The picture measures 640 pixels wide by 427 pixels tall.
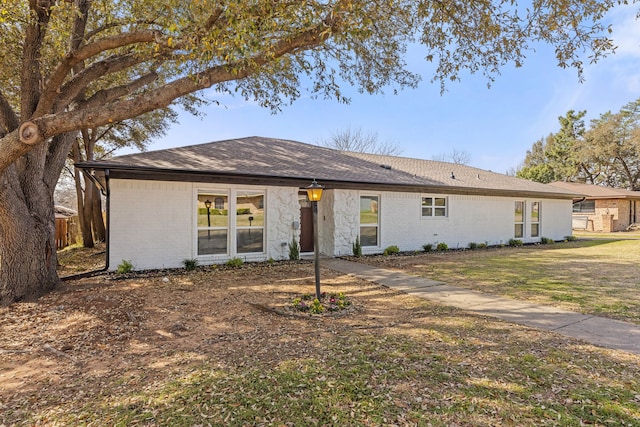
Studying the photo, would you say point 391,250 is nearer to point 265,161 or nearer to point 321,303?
point 265,161

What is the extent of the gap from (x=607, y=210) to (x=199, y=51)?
30837 millimetres

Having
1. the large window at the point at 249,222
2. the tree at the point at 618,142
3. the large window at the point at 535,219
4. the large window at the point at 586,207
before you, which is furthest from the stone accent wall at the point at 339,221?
the tree at the point at 618,142

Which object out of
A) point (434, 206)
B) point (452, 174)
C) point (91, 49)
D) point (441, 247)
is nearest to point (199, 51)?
point (91, 49)

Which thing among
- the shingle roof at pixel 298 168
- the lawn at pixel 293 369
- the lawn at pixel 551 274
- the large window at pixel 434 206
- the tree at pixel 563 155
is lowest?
the lawn at pixel 293 369

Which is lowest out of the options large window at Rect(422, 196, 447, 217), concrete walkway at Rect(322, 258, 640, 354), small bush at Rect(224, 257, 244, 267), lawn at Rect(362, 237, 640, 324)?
concrete walkway at Rect(322, 258, 640, 354)

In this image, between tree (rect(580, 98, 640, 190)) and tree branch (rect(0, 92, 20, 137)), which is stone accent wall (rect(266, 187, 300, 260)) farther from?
tree (rect(580, 98, 640, 190))

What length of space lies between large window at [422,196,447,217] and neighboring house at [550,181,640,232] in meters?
16.9

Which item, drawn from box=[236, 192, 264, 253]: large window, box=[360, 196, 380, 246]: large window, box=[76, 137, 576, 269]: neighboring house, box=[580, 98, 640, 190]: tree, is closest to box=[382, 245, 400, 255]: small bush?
box=[76, 137, 576, 269]: neighboring house

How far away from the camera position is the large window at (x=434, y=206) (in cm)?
1322

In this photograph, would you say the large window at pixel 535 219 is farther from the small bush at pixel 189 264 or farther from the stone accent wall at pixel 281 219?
the small bush at pixel 189 264

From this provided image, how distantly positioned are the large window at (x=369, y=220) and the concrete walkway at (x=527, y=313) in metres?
3.84

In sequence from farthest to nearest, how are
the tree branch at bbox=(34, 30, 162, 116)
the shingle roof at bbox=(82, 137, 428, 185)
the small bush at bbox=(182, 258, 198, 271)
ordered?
the shingle roof at bbox=(82, 137, 428, 185) → the small bush at bbox=(182, 258, 198, 271) → the tree branch at bbox=(34, 30, 162, 116)

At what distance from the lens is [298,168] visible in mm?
11320

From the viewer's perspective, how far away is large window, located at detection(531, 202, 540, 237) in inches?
650
